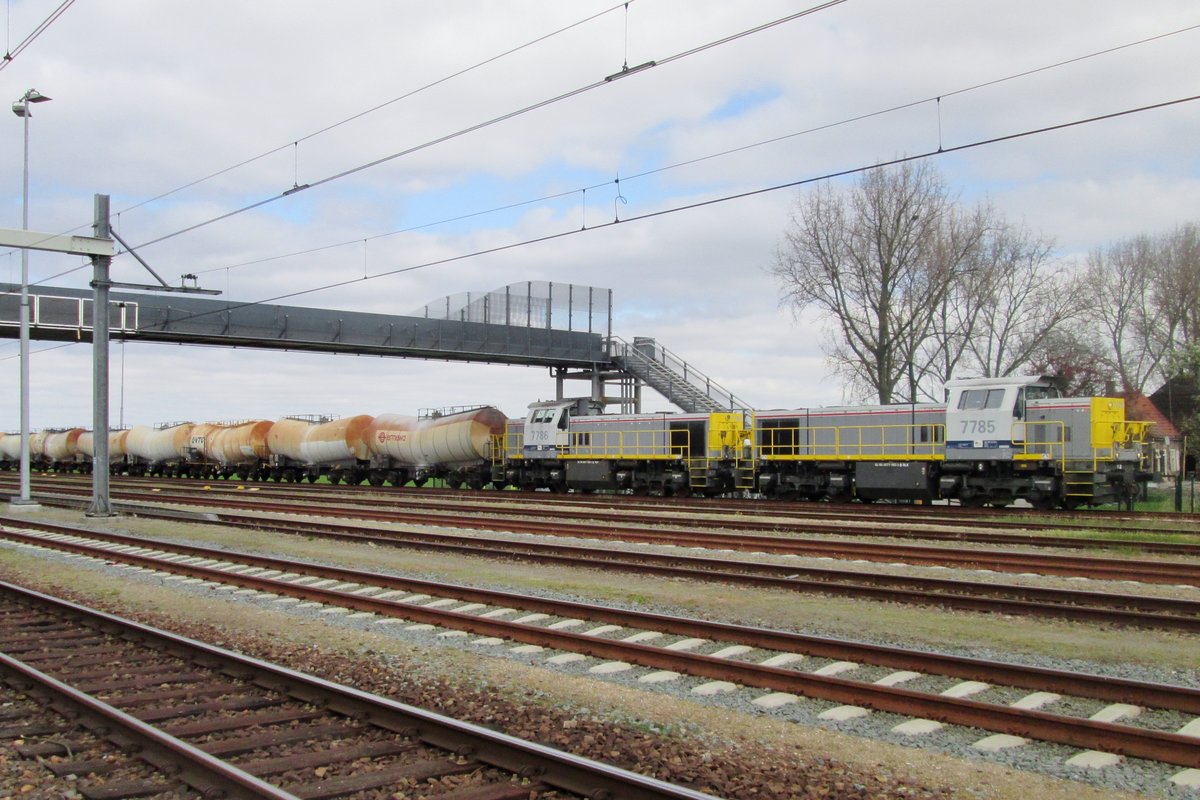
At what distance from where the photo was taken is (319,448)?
45.0m

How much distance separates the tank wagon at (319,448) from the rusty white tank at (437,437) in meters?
0.88

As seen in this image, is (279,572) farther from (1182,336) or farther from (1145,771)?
(1182,336)

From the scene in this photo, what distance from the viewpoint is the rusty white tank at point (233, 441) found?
160 ft

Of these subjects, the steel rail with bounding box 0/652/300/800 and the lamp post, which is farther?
the lamp post

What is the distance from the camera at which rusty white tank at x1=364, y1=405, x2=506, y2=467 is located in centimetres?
3828

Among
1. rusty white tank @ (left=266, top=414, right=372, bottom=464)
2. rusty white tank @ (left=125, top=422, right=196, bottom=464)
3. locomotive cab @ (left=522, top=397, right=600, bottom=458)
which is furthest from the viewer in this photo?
rusty white tank @ (left=125, top=422, right=196, bottom=464)

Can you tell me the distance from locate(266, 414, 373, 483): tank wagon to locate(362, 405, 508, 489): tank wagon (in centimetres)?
64

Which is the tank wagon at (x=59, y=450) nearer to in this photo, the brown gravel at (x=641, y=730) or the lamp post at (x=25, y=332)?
the lamp post at (x=25, y=332)

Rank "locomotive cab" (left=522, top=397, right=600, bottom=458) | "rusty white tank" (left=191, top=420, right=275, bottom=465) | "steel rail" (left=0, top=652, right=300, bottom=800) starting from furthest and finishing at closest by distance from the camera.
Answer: "rusty white tank" (left=191, top=420, right=275, bottom=465) → "locomotive cab" (left=522, top=397, right=600, bottom=458) → "steel rail" (left=0, top=652, right=300, bottom=800)

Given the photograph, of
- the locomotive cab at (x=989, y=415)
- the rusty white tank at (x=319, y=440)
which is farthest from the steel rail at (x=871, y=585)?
the rusty white tank at (x=319, y=440)

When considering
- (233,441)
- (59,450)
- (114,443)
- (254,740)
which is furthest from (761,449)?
(59,450)

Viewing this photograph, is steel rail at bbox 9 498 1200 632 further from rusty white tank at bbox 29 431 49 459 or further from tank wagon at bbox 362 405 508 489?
rusty white tank at bbox 29 431 49 459

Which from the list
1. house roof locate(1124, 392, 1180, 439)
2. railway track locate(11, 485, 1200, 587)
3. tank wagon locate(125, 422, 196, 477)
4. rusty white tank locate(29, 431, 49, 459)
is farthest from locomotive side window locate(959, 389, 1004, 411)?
rusty white tank locate(29, 431, 49, 459)

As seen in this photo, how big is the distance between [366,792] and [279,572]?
9738mm
